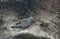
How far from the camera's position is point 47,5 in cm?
579

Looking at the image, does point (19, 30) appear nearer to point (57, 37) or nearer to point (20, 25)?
point (20, 25)

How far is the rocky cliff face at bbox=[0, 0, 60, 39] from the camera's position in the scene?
478 cm

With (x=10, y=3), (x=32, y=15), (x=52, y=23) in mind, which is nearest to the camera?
(x=52, y=23)

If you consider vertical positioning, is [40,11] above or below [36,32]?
above

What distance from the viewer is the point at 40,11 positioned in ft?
18.5

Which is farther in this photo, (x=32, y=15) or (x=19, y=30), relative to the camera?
(x=32, y=15)

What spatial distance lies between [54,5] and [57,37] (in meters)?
1.27

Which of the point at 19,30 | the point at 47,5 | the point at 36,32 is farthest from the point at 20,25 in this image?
the point at 47,5

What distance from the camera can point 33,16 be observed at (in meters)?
5.48

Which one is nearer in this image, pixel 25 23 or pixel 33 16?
pixel 25 23

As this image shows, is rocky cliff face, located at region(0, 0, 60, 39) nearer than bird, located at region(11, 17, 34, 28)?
Yes

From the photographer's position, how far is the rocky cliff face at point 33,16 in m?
4.78

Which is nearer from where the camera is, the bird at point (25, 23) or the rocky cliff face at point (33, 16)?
the rocky cliff face at point (33, 16)

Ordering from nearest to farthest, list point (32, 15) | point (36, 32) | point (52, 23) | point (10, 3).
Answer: point (36, 32)
point (52, 23)
point (32, 15)
point (10, 3)
